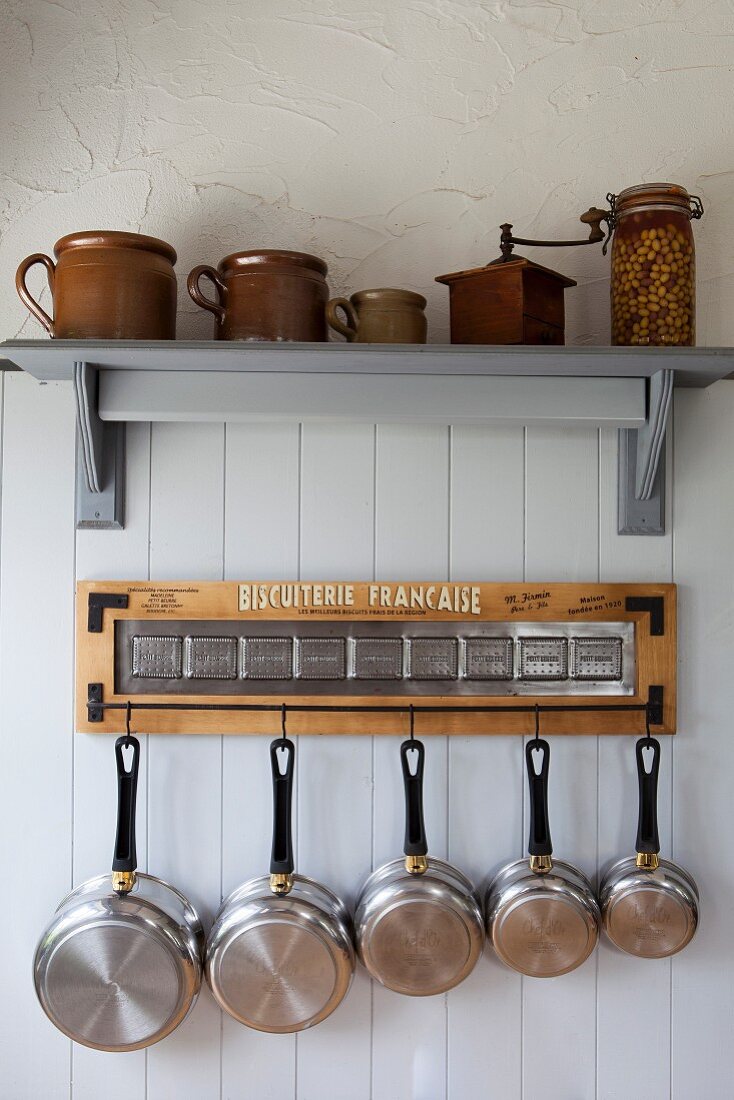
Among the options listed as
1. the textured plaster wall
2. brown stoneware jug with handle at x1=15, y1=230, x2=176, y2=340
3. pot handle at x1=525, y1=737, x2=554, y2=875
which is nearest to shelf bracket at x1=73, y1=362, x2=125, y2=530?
brown stoneware jug with handle at x1=15, y1=230, x2=176, y2=340

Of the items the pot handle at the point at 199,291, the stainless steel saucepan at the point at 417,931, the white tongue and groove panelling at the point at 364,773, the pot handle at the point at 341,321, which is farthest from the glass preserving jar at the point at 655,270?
the stainless steel saucepan at the point at 417,931

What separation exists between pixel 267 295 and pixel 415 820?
65 centimetres

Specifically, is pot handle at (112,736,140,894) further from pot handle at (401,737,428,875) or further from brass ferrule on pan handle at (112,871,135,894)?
pot handle at (401,737,428,875)

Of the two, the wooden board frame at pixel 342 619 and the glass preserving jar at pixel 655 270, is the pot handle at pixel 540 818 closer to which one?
the wooden board frame at pixel 342 619

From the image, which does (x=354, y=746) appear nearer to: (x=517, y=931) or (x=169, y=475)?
(x=517, y=931)

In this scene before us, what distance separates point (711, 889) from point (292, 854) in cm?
55

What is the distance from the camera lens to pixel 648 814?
1.08 m

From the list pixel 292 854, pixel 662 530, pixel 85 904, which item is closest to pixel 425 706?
pixel 292 854

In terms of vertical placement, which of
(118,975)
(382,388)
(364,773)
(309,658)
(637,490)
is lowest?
(118,975)

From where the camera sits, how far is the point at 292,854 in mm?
1066

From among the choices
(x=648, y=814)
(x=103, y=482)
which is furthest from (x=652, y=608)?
(x=103, y=482)

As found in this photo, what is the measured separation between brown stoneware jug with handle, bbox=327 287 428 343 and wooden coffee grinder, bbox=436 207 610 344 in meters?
0.05

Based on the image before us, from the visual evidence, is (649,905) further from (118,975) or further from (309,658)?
(118,975)

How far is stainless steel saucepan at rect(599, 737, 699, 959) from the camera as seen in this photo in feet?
3.53
